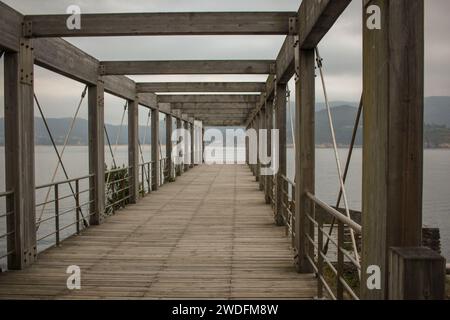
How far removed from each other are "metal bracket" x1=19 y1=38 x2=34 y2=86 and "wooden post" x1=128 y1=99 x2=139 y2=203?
4.87 m

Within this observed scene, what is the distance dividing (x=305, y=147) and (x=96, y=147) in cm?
394

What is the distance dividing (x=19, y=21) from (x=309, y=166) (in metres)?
3.25

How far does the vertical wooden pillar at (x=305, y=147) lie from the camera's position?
464 centimetres

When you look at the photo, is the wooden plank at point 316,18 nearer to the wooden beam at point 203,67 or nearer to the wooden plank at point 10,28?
the wooden plank at point 10,28

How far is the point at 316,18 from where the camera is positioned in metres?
3.68

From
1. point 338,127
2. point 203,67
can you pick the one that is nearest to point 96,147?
point 203,67

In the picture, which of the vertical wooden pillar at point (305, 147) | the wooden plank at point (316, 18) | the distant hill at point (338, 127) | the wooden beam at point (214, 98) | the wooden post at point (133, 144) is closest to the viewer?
the wooden plank at point (316, 18)

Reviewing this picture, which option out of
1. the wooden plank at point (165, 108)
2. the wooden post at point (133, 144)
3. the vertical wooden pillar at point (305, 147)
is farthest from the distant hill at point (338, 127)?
the vertical wooden pillar at point (305, 147)

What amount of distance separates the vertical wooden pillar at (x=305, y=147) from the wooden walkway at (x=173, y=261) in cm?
28

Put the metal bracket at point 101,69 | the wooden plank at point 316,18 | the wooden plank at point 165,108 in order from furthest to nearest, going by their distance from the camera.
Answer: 1. the wooden plank at point 165,108
2. the metal bracket at point 101,69
3. the wooden plank at point 316,18
